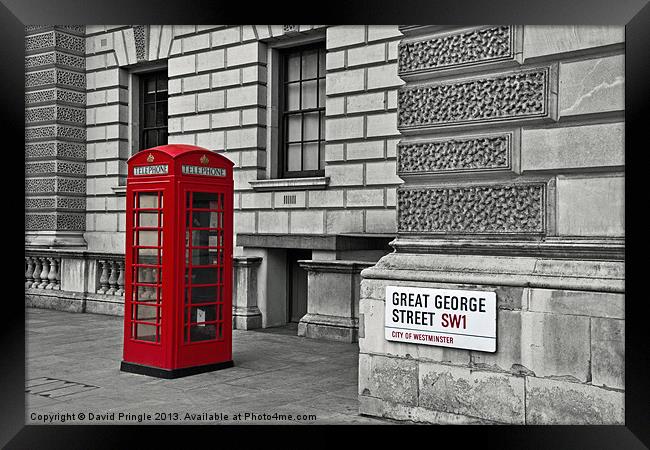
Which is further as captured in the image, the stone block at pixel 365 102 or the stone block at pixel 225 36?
the stone block at pixel 225 36

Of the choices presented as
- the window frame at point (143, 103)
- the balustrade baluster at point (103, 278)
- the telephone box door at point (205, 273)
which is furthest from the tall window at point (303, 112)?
the telephone box door at point (205, 273)

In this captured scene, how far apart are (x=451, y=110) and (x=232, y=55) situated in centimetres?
810

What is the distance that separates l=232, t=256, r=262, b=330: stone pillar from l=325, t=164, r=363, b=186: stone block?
1811mm

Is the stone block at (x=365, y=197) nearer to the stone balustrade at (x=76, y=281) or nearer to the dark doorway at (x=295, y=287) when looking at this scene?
the dark doorway at (x=295, y=287)

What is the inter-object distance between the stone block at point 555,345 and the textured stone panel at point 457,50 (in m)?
1.98

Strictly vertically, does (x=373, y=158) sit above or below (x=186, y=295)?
above

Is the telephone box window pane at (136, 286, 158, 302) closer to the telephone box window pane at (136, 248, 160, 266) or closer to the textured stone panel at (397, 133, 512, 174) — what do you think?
the telephone box window pane at (136, 248, 160, 266)

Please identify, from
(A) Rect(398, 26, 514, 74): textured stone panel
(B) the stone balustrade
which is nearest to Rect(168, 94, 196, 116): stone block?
(B) the stone balustrade

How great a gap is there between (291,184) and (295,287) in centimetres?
174

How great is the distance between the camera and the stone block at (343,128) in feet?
36.3
